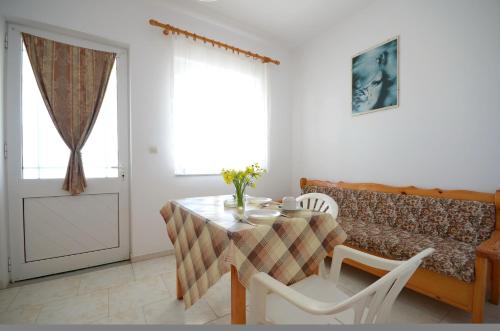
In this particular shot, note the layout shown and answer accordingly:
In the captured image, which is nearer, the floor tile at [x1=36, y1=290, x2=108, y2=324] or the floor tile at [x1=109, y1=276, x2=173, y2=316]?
the floor tile at [x1=36, y1=290, x2=108, y2=324]

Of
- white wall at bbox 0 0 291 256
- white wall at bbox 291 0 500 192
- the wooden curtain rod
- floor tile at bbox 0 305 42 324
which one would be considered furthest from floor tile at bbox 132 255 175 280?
the wooden curtain rod

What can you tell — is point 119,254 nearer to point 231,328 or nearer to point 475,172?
point 231,328

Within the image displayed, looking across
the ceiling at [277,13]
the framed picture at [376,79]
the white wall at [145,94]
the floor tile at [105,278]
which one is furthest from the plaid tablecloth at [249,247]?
the ceiling at [277,13]

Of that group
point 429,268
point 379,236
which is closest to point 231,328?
point 429,268

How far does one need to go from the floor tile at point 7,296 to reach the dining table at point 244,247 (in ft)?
4.57

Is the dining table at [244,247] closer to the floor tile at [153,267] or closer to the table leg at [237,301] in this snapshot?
the table leg at [237,301]

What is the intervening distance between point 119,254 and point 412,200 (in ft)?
9.78

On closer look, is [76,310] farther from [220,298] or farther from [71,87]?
[71,87]

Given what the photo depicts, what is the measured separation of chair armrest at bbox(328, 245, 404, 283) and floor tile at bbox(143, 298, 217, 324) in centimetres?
91

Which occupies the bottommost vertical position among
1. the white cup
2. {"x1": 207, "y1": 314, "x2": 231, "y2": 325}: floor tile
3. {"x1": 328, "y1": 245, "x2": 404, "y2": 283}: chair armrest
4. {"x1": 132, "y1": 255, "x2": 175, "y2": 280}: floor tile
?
{"x1": 207, "y1": 314, "x2": 231, "y2": 325}: floor tile

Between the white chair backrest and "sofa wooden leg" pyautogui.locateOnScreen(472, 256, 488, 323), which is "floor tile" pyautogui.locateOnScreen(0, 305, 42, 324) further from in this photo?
"sofa wooden leg" pyautogui.locateOnScreen(472, 256, 488, 323)

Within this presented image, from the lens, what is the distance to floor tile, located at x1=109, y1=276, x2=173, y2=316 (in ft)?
5.69

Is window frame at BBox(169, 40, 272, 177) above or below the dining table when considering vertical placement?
above

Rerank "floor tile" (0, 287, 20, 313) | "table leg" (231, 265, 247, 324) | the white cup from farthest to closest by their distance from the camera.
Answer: "floor tile" (0, 287, 20, 313)
the white cup
"table leg" (231, 265, 247, 324)
